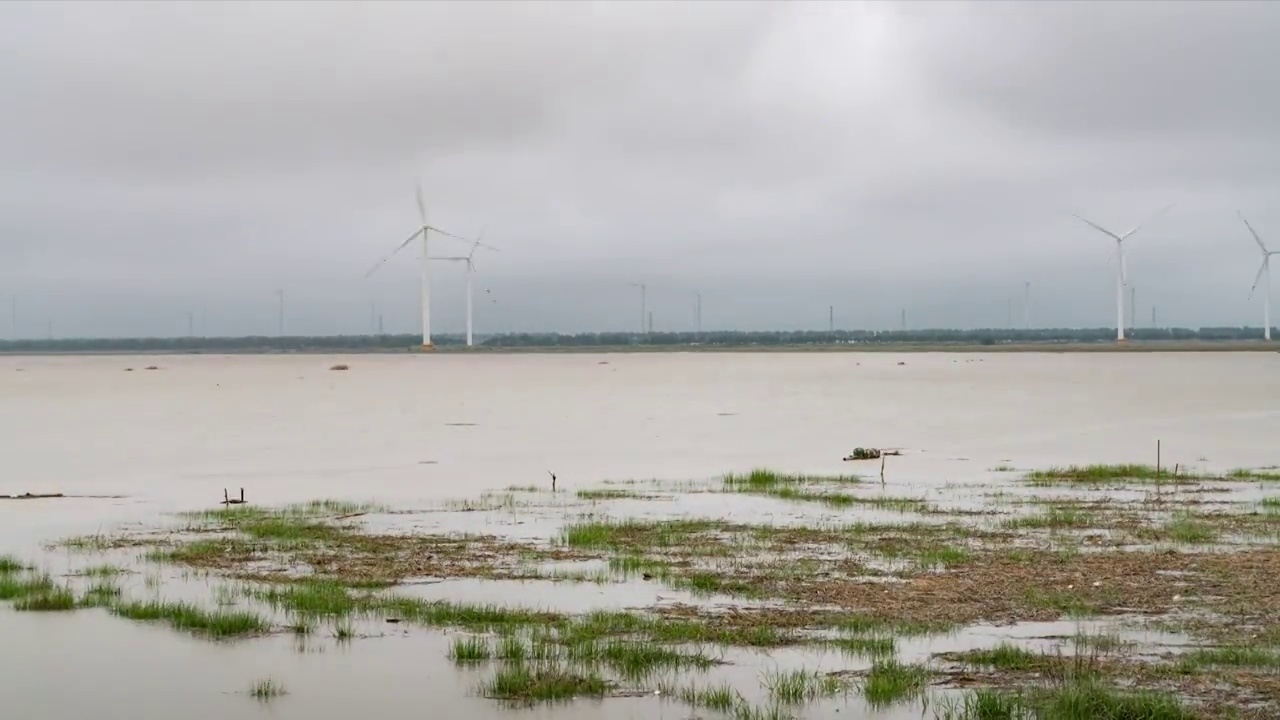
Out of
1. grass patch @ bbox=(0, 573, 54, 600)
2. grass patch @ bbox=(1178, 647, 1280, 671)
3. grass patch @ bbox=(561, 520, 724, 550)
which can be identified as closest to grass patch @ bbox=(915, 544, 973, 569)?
grass patch @ bbox=(561, 520, 724, 550)

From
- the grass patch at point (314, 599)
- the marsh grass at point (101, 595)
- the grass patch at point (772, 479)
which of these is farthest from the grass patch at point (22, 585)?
the grass patch at point (772, 479)

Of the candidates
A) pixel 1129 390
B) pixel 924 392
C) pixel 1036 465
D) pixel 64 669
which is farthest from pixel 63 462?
pixel 1129 390

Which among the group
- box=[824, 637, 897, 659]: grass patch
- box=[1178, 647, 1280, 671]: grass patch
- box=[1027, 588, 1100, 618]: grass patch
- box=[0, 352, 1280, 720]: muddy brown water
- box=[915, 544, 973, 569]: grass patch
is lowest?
box=[0, 352, 1280, 720]: muddy brown water

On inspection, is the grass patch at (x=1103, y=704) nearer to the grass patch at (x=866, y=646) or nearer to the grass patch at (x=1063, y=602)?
the grass patch at (x=866, y=646)

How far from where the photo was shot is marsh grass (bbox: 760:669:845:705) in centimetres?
1080

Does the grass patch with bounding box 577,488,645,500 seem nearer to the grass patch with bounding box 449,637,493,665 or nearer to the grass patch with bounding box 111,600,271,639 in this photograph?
the grass patch with bounding box 111,600,271,639

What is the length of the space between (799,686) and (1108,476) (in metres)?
18.8

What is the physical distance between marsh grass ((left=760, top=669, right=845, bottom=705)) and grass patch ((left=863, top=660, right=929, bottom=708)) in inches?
10.3

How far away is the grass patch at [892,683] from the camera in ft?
35.2

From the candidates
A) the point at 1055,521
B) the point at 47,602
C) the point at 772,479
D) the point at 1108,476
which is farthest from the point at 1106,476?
the point at 47,602

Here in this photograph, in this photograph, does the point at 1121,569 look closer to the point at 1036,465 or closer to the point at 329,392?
the point at 1036,465

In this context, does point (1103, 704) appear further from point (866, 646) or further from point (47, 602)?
point (47, 602)

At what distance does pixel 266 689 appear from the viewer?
1150cm

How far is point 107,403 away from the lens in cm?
7606
